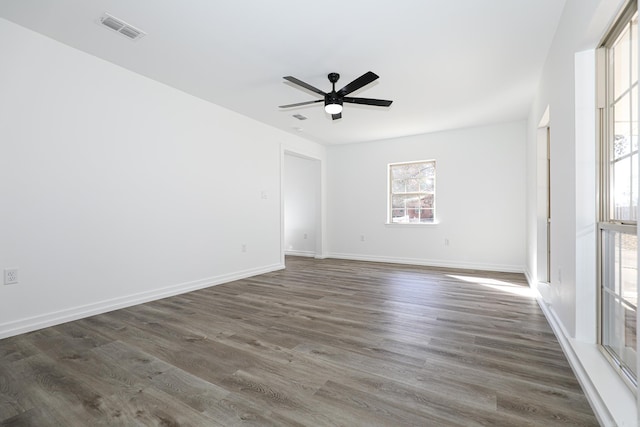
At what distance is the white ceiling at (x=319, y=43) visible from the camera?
2.31 metres

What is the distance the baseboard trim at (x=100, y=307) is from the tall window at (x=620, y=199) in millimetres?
3945

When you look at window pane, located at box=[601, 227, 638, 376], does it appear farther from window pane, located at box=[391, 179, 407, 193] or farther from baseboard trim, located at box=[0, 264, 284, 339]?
window pane, located at box=[391, 179, 407, 193]

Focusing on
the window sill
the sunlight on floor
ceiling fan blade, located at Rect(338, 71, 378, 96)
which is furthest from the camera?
the window sill

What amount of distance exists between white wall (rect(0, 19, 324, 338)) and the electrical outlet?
44mm

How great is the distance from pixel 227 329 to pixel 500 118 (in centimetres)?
508

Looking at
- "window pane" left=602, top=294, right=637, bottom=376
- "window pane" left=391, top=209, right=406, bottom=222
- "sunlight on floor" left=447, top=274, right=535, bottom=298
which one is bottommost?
"sunlight on floor" left=447, top=274, right=535, bottom=298

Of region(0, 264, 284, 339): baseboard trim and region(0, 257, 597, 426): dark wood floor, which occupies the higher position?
region(0, 264, 284, 339): baseboard trim

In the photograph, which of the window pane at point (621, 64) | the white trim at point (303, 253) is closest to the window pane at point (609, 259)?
the window pane at point (621, 64)

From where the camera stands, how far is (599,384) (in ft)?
4.84

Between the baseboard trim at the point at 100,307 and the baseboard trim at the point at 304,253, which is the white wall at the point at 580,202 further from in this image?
the baseboard trim at the point at 304,253

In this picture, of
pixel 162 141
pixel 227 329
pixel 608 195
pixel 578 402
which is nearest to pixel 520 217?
pixel 608 195

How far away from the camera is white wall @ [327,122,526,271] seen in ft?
16.8

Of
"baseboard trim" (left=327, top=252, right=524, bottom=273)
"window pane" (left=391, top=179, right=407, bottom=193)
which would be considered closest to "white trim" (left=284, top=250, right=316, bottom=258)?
"baseboard trim" (left=327, top=252, right=524, bottom=273)

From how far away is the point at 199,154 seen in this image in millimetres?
4051
